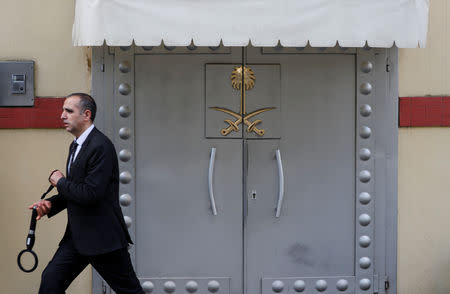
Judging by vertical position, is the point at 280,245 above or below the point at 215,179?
below

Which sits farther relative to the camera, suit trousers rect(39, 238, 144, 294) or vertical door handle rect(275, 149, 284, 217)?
vertical door handle rect(275, 149, 284, 217)

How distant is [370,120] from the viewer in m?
6.55

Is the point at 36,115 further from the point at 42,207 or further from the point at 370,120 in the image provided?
the point at 370,120

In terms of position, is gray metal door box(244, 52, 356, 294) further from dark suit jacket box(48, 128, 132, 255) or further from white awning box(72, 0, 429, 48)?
dark suit jacket box(48, 128, 132, 255)

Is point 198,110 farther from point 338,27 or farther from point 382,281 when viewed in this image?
point 382,281

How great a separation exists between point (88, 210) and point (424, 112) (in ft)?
9.18

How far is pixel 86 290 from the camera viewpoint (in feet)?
21.4

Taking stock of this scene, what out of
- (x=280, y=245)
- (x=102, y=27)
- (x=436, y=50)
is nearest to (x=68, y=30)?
(x=102, y=27)

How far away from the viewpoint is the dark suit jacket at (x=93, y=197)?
5176 millimetres

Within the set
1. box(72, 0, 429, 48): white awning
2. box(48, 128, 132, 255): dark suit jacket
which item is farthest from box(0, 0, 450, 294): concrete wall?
box(48, 128, 132, 255): dark suit jacket

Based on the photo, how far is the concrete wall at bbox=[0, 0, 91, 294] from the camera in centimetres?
641

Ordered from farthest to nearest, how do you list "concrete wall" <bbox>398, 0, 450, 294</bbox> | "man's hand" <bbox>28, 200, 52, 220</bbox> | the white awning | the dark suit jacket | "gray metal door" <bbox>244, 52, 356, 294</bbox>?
1. "concrete wall" <bbox>398, 0, 450, 294</bbox>
2. "gray metal door" <bbox>244, 52, 356, 294</bbox>
3. the white awning
4. "man's hand" <bbox>28, 200, 52, 220</bbox>
5. the dark suit jacket

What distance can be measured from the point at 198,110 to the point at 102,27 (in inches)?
42.3

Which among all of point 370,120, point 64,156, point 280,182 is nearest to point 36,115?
point 64,156
